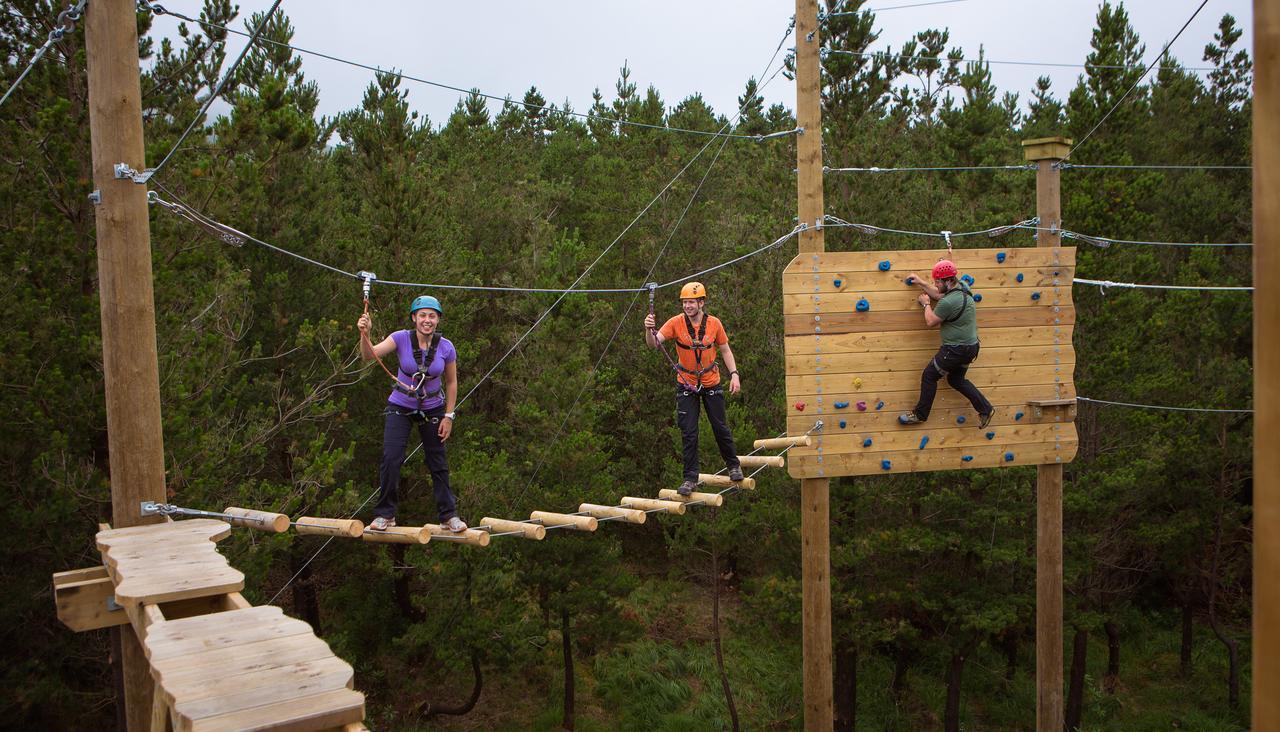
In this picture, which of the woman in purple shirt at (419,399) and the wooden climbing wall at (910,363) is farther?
the wooden climbing wall at (910,363)

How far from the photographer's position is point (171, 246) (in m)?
10.5

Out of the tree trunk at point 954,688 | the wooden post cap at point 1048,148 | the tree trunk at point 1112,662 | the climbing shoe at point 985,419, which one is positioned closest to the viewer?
the climbing shoe at point 985,419

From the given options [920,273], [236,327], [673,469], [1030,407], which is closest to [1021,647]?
[673,469]

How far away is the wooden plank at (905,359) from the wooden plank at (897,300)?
0.40 metres

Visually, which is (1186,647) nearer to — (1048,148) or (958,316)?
(1048,148)

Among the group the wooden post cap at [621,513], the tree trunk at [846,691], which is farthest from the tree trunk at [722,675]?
the wooden post cap at [621,513]

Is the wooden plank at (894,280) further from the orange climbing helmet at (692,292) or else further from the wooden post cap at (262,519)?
the wooden post cap at (262,519)

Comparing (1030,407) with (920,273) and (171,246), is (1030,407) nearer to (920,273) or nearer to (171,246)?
(920,273)

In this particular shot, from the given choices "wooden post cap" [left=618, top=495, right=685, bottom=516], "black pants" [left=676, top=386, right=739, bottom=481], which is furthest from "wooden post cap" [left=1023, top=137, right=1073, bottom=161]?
"wooden post cap" [left=618, top=495, right=685, bottom=516]

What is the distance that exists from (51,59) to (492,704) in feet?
43.1

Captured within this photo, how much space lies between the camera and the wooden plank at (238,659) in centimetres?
Result: 361

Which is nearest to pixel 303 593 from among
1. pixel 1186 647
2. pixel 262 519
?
pixel 262 519

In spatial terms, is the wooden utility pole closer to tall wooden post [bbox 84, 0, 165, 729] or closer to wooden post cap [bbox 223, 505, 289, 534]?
wooden post cap [bbox 223, 505, 289, 534]

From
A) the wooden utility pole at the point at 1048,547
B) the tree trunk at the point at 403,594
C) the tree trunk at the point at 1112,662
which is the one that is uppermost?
the wooden utility pole at the point at 1048,547
